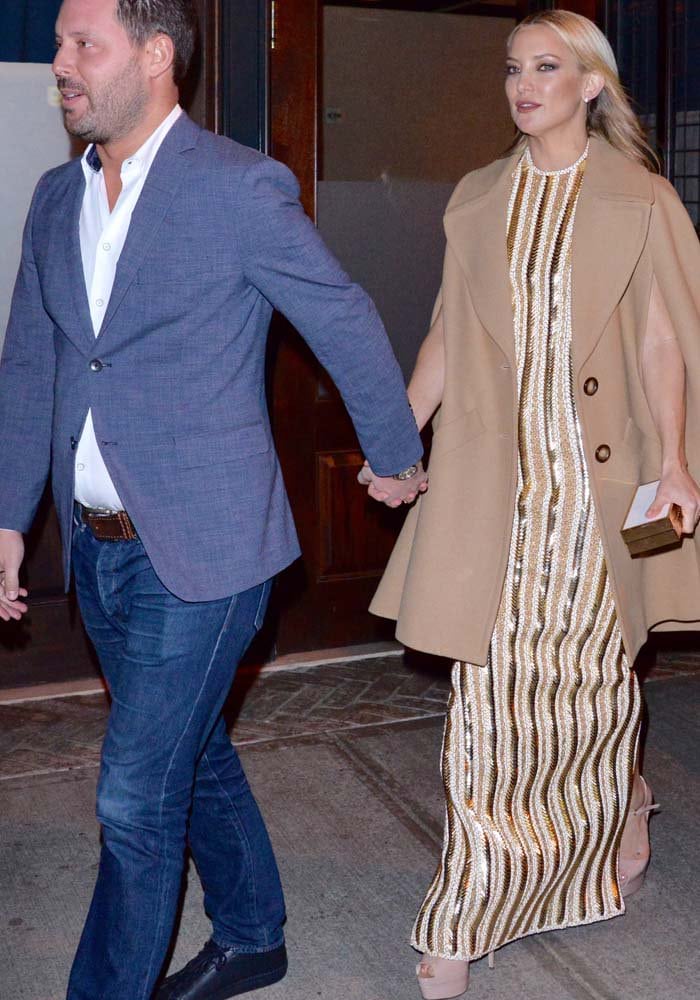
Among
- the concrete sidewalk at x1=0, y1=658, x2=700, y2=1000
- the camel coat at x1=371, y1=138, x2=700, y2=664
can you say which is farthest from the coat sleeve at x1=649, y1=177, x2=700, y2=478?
the concrete sidewalk at x1=0, y1=658, x2=700, y2=1000

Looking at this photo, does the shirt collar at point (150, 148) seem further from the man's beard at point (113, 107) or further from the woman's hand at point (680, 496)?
the woman's hand at point (680, 496)

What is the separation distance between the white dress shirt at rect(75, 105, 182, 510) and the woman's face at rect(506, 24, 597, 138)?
82 cm

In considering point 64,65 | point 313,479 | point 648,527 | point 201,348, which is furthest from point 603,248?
point 313,479

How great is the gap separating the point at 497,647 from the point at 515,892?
62 cm

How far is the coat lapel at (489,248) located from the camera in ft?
10.3

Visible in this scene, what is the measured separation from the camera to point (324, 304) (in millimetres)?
2672

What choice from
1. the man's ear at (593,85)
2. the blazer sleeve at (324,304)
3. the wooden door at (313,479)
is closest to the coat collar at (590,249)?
the man's ear at (593,85)

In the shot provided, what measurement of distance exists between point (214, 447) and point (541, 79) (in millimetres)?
1173

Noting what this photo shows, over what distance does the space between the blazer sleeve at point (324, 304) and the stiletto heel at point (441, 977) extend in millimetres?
1238

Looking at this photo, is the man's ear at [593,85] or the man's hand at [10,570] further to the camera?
the man's ear at [593,85]

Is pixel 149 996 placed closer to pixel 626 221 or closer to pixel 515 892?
pixel 515 892

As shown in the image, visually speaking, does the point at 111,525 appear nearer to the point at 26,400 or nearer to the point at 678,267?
the point at 26,400

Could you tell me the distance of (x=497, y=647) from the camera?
3268 millimetres

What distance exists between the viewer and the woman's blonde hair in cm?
309
